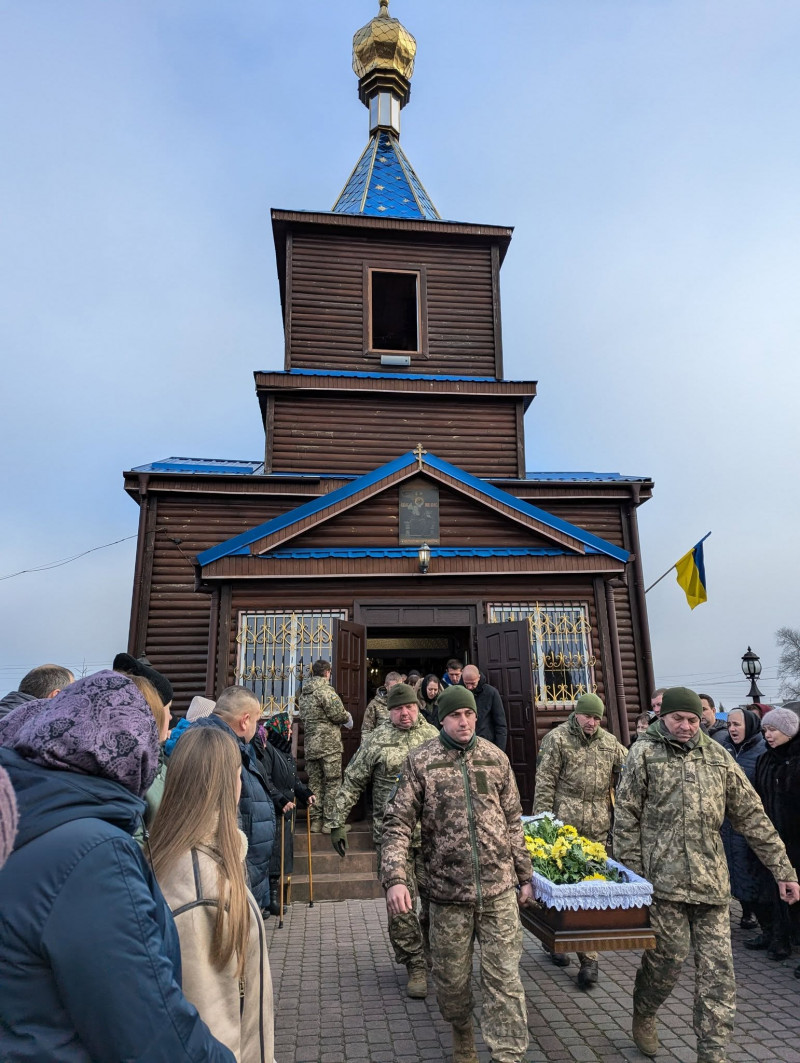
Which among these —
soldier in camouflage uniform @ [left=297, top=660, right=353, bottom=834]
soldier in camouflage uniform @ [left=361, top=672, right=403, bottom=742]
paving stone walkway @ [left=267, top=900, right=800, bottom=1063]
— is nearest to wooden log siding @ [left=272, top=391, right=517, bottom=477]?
soldier in camouflage uniform @ [left=361, top=672, right=403, bottom=742]

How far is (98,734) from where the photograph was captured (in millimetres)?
1596

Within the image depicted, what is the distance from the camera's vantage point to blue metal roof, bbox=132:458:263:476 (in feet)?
47.0

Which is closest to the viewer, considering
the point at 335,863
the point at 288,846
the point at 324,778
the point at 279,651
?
the point at 288,846

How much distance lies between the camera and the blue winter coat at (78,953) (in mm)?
1357

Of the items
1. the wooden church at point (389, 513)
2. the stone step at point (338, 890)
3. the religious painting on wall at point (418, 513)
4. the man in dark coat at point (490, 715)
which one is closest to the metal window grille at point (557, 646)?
the wooden church at point (389, 513)

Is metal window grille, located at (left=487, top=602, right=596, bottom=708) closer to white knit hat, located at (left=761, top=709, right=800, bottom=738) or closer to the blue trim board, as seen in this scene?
the blue trim board

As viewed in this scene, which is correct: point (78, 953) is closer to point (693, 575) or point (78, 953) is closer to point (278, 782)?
point (278, 782)

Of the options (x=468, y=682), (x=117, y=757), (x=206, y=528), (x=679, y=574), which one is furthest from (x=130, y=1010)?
(x=679, y=574)

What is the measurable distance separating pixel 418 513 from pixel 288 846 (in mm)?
5801

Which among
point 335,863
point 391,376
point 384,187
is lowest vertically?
point 335,863

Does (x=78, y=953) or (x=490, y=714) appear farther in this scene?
(x=490, y=714)

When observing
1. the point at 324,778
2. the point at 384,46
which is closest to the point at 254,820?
the point at 324,778

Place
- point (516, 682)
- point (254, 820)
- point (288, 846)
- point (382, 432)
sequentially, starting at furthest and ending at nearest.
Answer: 1. point (382, 432)
2. point (516, 682)
3. point (288, 846)
4. point (254, 820)

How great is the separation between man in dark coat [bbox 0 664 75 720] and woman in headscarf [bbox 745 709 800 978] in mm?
5416
